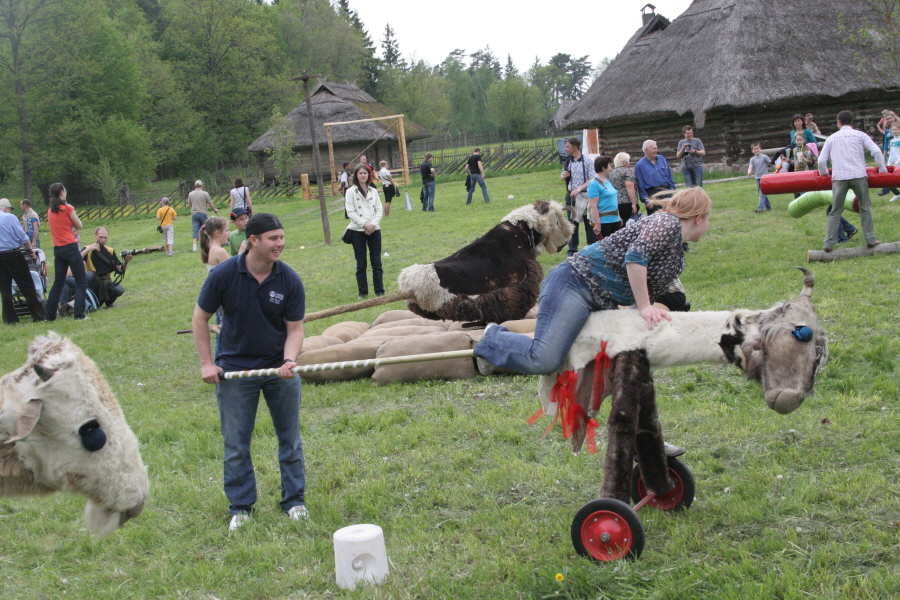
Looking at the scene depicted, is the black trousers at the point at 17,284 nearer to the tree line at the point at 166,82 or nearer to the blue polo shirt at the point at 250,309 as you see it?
the blue polo shirt at the point at 250,309

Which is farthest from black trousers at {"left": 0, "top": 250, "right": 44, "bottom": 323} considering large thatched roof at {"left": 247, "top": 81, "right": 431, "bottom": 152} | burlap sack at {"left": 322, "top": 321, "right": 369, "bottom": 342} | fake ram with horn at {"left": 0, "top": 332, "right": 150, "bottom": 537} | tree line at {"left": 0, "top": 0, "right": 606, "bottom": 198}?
tree line at {"left": 0, "top": 0, "right": 606, "bottom": 198}

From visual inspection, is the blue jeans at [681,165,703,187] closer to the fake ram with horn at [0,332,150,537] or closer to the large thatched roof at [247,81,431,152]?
Result: the fake ram with horn at [0,332,150,537]

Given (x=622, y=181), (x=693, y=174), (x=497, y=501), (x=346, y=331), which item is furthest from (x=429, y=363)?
(x=693, y=174)

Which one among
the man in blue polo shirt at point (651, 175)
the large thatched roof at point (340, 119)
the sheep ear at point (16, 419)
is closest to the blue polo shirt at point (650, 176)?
the man in blue polo shirt at point (651, 175)

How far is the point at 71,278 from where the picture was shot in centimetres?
1323

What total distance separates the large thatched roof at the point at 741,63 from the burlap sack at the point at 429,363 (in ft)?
59.9

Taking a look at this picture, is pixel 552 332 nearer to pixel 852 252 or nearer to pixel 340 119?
pixel 852 252

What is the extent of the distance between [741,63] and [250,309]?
2231 centimetres

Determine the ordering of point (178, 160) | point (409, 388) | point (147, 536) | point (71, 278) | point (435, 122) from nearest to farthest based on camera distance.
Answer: point (147, 536)
point (409, 388)
point (71, 278)
point (178, 160)
point (435, 122)

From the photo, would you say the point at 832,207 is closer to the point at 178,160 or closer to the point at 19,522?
the point at 19,522

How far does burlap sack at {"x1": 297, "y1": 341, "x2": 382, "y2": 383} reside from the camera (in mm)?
7480

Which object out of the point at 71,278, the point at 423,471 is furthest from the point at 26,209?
the point at 423,471

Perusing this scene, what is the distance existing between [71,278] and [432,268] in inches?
317

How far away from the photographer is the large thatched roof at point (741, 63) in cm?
2256
